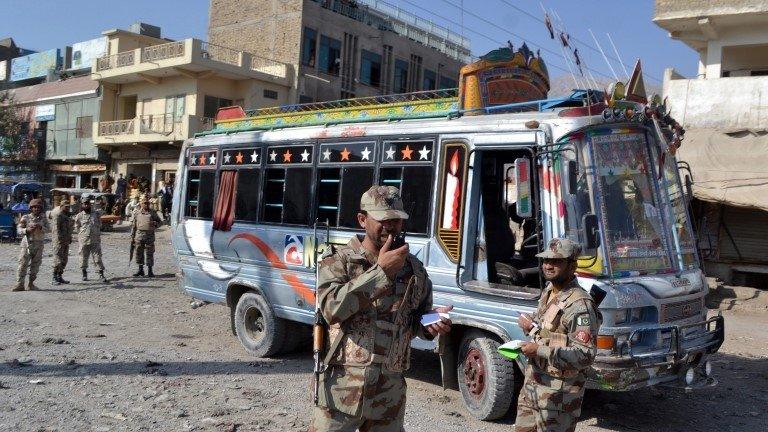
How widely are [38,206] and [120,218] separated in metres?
15.5

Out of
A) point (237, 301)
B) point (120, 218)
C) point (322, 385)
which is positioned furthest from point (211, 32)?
point (322, 385)

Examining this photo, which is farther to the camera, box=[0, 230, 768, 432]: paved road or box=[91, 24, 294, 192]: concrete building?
box=[91, 24, 294, 192]: concrete building

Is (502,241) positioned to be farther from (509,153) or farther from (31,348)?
(31,348)

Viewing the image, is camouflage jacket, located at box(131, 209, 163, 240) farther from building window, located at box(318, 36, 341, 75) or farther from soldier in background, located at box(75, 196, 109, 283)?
building window, located at box(318, 36, 341, 75)

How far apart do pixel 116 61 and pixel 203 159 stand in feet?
87.4

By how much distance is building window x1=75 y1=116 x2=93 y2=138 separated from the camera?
3494 cm


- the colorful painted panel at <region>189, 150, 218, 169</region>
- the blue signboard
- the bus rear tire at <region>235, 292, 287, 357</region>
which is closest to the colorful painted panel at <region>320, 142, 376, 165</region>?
the bus rear tire at <region>235, 292, 287, 357</region>

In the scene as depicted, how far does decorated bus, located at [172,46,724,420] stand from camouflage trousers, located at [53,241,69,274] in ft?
21.6

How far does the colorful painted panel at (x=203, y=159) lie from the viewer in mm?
8820

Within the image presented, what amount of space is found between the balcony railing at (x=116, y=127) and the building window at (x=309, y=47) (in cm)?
Answer: 879

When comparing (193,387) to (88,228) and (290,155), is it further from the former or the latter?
(88,228)

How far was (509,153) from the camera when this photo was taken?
20.8 feet

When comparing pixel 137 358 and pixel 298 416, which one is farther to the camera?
pixel 137 358

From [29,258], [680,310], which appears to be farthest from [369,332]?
[29,258]
